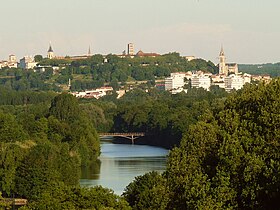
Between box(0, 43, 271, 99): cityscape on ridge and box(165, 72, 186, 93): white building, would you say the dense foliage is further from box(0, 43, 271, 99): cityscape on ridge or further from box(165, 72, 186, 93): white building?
box(165, 72, 186, 93): white building

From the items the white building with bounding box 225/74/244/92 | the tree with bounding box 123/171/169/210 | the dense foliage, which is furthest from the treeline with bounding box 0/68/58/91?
the tree with bounding box 123/171/169/210

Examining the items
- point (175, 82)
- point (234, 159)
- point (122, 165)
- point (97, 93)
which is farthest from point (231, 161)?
point (175, 82)

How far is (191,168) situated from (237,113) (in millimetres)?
1277

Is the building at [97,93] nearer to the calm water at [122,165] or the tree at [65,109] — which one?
the calm water at [122,165]

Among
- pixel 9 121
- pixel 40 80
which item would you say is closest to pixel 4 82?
pixel 40 80

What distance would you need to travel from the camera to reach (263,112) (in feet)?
54.4

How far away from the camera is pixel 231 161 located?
1598cm

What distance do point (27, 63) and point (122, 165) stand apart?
4123 inches

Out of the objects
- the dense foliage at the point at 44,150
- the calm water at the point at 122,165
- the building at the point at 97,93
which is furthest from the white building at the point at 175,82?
the dense foliage at the point at 44,150

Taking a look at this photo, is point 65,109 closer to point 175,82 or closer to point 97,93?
point 97,93

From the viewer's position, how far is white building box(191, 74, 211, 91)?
113637 mm

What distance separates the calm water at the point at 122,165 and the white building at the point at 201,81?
192 feet

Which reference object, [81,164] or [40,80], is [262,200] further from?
[40,80]

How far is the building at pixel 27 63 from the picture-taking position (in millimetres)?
141875
